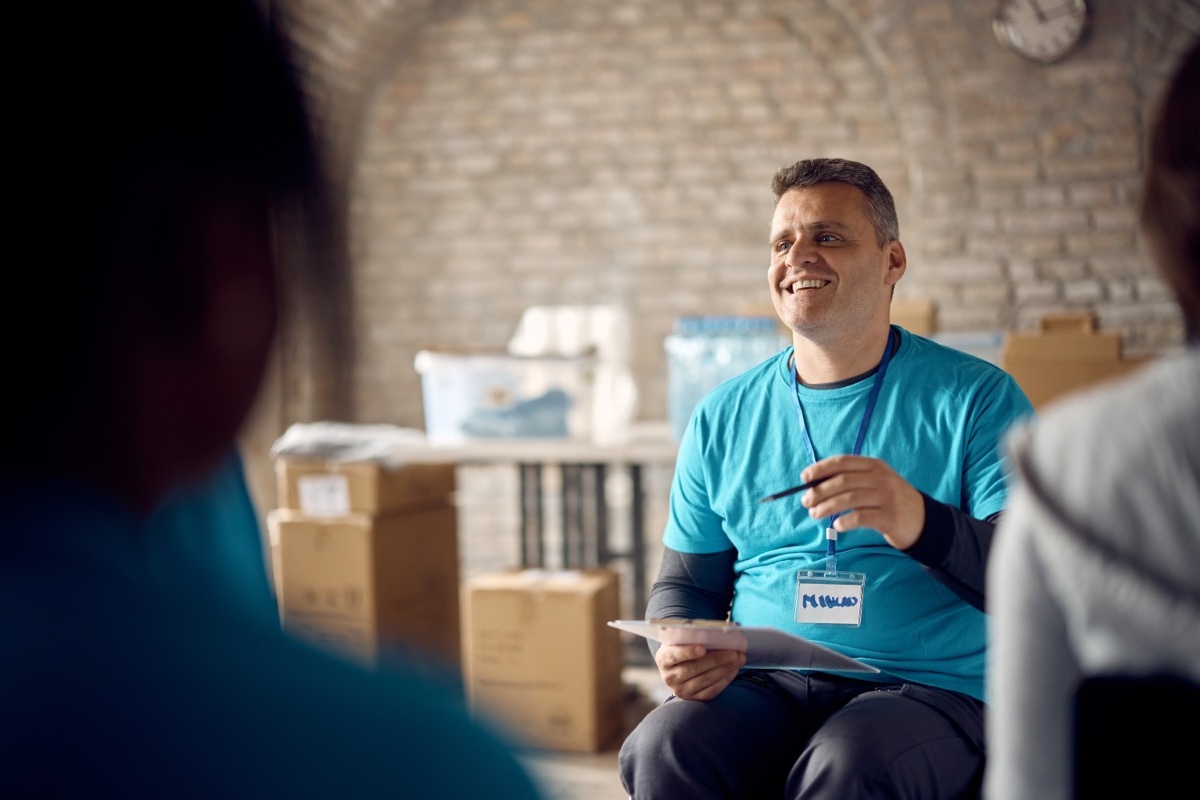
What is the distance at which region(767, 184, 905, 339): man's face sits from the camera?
73.7 inches

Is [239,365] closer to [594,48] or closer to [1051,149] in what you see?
[1051,149]

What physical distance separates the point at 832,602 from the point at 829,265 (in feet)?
2.04

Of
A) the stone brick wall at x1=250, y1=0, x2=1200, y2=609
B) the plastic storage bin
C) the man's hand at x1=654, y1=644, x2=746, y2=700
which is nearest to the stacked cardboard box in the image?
the plastic storage bin

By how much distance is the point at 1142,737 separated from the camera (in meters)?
0.61

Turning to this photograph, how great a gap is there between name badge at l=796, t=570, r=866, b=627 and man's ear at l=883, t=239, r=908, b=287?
0.59 m

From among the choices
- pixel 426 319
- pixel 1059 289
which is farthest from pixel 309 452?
pixel 1059 289

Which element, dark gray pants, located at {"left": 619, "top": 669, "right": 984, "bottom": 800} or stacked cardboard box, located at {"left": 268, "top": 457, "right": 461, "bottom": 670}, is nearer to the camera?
dark gray pants, located at {"left": 619, "top": 669, "right": 984, "bottom": 800}

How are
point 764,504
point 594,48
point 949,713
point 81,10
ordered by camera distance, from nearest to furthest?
point 81,10 < point 949,713 < point 764,504 < point 594,48

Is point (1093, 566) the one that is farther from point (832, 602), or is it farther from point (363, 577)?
point (363, 577)

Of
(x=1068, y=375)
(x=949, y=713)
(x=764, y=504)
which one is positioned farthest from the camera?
(x=1068, y=375)

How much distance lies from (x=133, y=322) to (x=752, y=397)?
1671 mm

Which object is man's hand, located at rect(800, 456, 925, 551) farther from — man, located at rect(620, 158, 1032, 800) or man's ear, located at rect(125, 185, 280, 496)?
man's ear, located at rect(125, 185, 280, 496)

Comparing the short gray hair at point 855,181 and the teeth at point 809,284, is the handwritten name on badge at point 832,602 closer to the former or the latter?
the teeth at point 809,284

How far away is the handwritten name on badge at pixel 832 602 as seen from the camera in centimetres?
169
